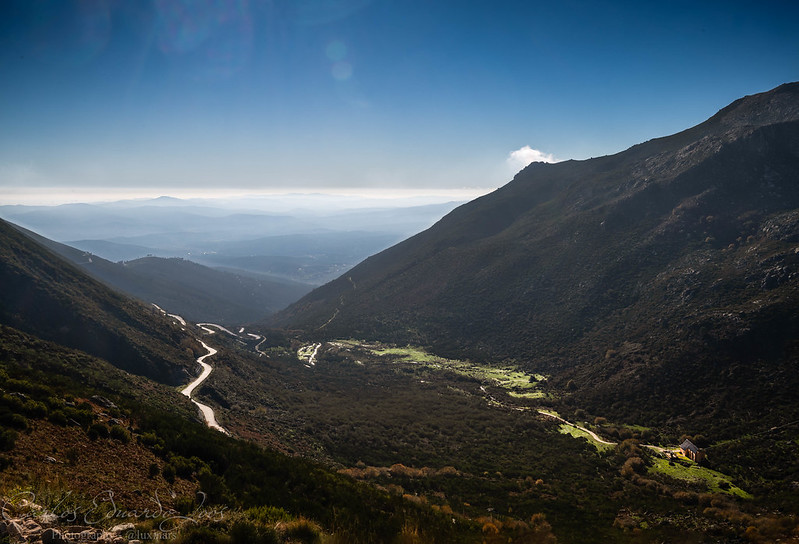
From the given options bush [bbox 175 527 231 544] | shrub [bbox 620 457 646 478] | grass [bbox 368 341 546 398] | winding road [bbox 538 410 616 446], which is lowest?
grass [bbox 368 341 546 398]

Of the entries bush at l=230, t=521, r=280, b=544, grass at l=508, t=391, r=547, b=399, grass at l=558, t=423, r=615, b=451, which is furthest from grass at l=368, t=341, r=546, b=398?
bush at l=230, t=521, r=280, b=544

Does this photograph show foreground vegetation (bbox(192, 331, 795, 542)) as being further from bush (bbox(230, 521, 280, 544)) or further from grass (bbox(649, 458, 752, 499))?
bush (bbox(230, 521, 280, 544))

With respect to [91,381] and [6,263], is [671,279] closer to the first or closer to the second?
[91,381]

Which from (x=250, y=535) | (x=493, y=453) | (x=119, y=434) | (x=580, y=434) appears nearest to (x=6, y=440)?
(x=119, y=434)

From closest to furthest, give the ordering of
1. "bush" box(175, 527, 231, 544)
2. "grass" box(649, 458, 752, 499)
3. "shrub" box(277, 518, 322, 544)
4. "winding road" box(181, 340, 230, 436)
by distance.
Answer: "bush" box(175, 527, 231, 544) < "shrub" box(277, 518, 322, 544) < "grass" box(649, 458, 752, 499) < "winding road" box(181, 340, 230, 436)

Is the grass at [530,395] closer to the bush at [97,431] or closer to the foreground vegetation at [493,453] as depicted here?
the foreground vegetation at [493,453]

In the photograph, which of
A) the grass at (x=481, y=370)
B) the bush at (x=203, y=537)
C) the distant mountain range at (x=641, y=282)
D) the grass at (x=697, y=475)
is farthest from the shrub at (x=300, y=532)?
the grass at (x=481, y=370)

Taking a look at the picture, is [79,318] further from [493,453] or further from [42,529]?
[42,529]
